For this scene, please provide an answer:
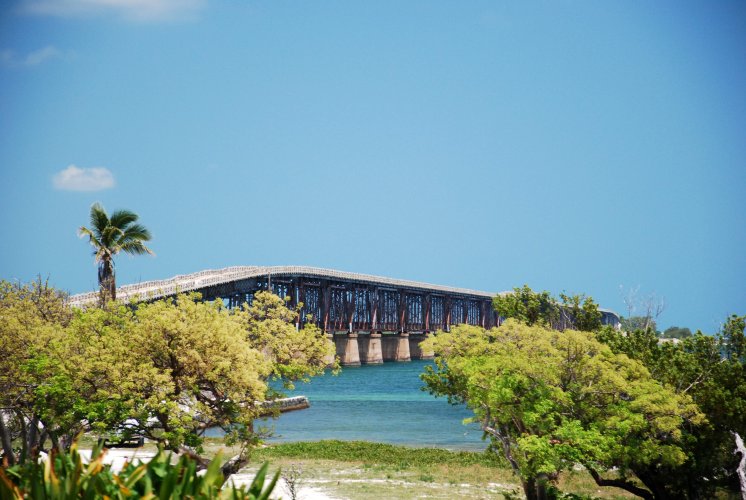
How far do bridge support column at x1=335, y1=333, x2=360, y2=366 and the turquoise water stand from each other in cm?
3353

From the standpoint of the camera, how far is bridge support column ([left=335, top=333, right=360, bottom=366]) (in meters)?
146

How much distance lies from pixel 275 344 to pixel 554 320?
40.8 ft

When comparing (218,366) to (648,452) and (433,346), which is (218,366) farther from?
(648,452)

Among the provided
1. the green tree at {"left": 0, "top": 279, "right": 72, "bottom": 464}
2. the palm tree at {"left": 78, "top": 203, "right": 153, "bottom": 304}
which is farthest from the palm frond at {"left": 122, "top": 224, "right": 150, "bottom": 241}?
the green tree at {"left": 0, "top": 279, "right": 72, "bottom": 464}

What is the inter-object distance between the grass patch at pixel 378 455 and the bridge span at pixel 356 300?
5429cm

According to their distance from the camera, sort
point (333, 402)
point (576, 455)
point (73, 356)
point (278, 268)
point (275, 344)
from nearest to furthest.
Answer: point (576, 455) → point (73, 356) → point (275, 344) → point (333, 402) → point (278, 268)

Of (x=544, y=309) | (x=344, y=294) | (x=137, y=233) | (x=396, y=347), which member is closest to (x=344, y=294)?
(x=344, y=294)

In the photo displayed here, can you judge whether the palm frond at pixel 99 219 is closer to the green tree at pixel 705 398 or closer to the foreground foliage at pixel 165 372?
the foreground foliage at pixel 165 372

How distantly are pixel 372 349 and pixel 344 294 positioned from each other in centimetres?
1369

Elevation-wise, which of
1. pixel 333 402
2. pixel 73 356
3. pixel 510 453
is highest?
pixel 73 356

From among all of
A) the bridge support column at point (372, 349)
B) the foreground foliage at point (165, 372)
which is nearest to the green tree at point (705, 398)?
the foreground foliage at point (165, 372)

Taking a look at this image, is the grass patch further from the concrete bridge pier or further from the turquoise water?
the concrete bridge pier

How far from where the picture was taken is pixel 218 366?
2016cm

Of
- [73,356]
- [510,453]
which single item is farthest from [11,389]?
[510,453]
